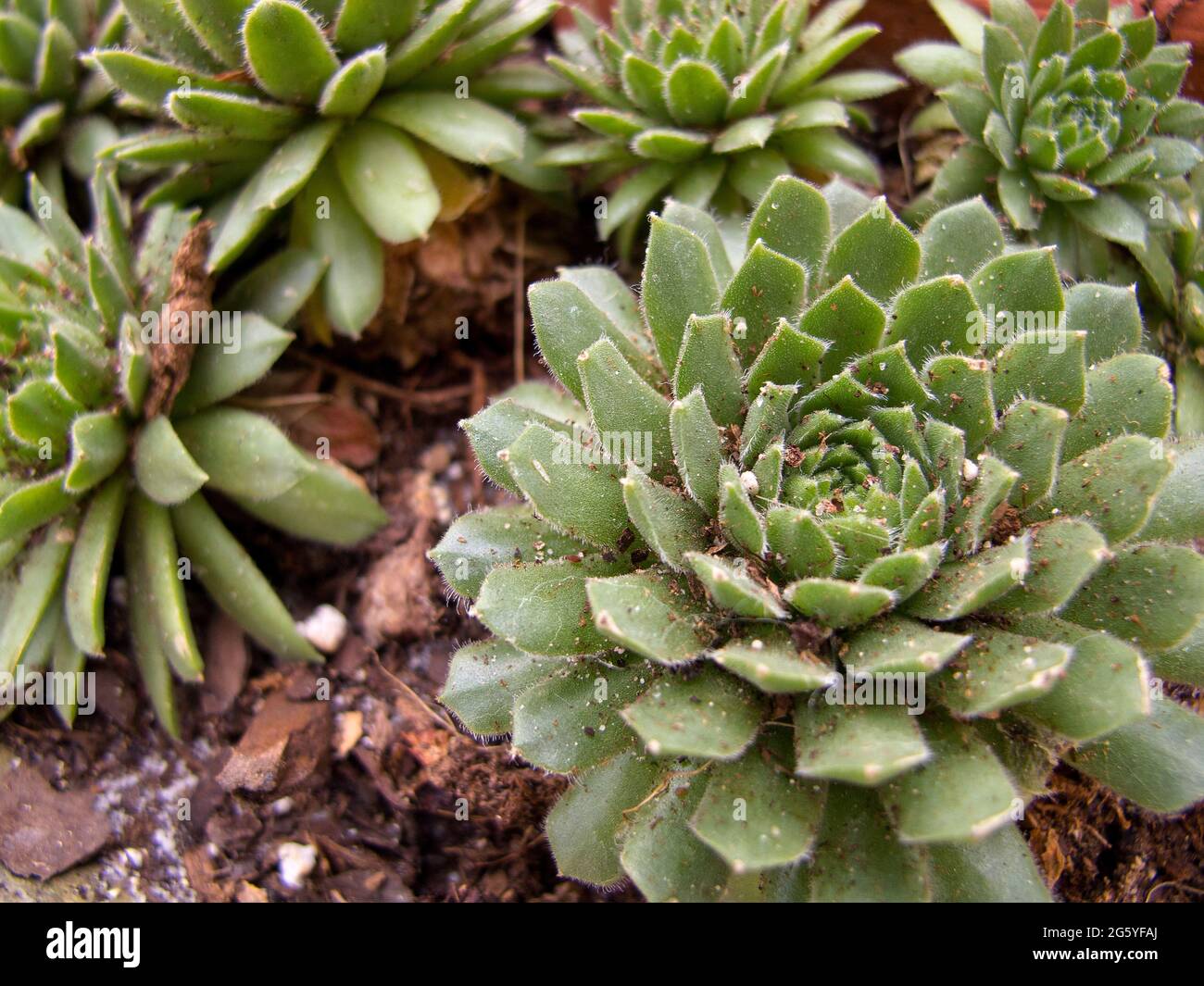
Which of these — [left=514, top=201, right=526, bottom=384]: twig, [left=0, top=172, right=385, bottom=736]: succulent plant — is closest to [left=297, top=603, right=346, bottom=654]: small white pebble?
[left=0, top=172, right=385, bottom=736]: succulent plant

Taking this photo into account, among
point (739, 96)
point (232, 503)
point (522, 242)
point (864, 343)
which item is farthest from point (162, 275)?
point (864, 343)

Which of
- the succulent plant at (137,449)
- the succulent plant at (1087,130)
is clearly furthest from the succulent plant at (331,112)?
the succulent plant at (1087,130)

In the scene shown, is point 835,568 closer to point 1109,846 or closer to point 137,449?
point 1109,846

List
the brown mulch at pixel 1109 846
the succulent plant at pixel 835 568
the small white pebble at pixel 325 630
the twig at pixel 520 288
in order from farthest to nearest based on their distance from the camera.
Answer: the twig at pixel 520 288 < the small white pebble at pixel 325 630 < the brown mulch at pixel 1109 846 < the succulent plant at pixel 835 568

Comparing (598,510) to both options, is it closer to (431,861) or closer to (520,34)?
(431,861)

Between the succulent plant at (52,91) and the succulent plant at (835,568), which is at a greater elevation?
the succulent plant at (52,91)

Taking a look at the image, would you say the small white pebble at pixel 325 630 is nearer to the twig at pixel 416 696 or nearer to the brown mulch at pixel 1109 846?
the twig at pixel 416 696

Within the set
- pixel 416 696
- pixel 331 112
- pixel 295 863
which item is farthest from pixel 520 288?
pixel 295 863
